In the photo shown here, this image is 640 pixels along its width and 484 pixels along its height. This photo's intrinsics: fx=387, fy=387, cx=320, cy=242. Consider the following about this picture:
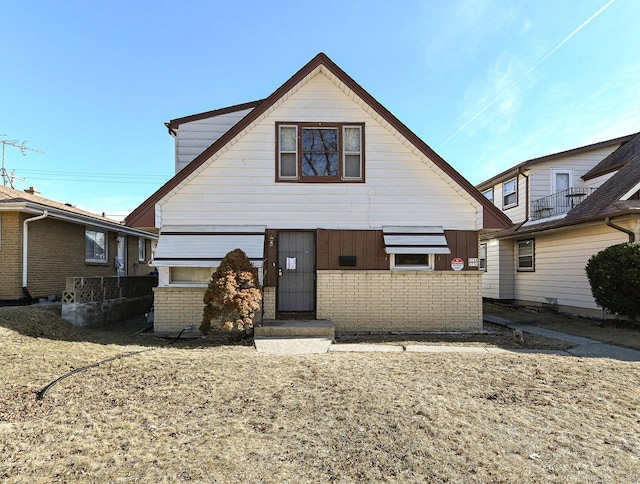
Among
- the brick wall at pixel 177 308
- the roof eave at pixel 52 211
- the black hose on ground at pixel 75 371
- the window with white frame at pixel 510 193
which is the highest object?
the window with white frame at pixel 510 193

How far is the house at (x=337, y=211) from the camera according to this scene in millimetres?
9555

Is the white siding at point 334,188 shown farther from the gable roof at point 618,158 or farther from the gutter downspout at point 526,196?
the gable roof at point 618,158

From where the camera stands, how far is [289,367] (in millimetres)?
6000

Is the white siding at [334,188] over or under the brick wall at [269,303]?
over

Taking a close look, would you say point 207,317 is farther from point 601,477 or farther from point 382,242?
point 601,477

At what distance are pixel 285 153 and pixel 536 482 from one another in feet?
27.4

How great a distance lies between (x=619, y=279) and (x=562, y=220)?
12.1 ft

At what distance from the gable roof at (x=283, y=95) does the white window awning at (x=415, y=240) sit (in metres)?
1.32

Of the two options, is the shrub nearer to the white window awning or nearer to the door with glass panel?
the door with glass panel

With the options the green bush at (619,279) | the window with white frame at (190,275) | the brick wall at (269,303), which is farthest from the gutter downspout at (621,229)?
the window with white frame at (190,275)

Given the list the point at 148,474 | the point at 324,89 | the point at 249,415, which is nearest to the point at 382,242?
the point at 324,89

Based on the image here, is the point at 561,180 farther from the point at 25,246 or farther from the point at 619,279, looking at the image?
the point at 25,246

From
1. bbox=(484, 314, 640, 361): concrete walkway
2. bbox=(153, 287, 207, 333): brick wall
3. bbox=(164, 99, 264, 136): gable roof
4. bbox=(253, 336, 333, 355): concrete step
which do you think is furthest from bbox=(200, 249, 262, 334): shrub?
bbox=(484, 314, 640, 361): concrete walkway

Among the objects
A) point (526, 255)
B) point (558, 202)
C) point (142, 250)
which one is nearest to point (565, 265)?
point (526, 255)
